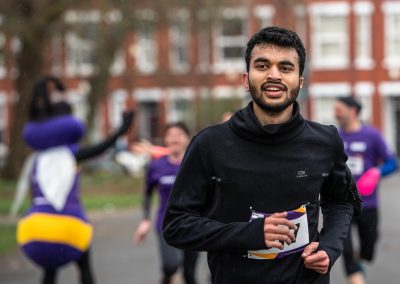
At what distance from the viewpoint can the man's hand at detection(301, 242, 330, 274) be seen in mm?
3193

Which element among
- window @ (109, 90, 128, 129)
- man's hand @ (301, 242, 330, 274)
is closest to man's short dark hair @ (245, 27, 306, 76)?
man's hand @ (301, 242, 330, 274)

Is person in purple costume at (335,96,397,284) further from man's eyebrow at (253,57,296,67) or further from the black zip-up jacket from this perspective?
man's eyebrow at (253,57,296,67)

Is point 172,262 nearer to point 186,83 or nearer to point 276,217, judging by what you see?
point 276,217

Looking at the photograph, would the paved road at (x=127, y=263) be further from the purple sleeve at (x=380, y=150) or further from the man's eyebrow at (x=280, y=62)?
the man's eyebrow at (x=280, y=62)

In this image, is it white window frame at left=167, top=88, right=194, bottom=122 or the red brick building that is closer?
the red brick building

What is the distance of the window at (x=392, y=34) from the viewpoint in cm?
3866

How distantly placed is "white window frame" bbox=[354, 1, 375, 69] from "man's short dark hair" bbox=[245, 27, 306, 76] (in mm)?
36421

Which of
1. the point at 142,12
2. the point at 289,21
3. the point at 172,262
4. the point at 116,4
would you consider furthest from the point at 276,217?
the point at 142,12

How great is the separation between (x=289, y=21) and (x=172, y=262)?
1342 cm

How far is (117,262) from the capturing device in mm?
10477

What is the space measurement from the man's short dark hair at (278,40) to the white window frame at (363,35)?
36.4 metres

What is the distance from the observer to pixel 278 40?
10.6 feet

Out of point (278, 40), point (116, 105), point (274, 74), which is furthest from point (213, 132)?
point (116, 105)

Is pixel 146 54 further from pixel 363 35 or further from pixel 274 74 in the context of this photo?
pixel 274 74
